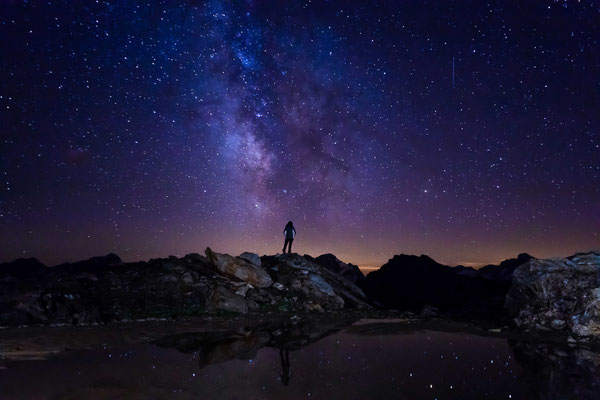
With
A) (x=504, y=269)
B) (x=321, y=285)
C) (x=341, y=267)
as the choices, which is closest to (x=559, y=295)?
(x=321, y=285)

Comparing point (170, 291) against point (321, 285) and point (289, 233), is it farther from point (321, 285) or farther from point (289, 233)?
point (289, 233)

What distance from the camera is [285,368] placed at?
6098 millimetres

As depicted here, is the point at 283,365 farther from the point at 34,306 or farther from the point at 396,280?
the point at 396,280

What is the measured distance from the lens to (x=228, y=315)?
1169 cm

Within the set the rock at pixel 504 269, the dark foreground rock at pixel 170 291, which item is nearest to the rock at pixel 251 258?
the dark foreground rock at pixel 170 291

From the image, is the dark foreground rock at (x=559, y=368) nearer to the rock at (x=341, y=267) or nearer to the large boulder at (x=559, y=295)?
the large boulder at (x=559, y=295)

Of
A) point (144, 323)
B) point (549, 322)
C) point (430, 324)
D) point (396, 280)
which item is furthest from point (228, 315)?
point (396, 280)

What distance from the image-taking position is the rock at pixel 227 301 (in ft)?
40.1

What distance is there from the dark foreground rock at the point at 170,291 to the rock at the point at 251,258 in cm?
6

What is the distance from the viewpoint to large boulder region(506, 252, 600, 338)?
30.5 feet

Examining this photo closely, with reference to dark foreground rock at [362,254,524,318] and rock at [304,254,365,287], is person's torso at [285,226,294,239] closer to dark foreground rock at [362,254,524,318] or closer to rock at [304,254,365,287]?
dark foreground rock at [362,254,524,318]

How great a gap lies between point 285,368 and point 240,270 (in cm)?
994

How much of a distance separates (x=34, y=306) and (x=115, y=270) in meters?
5.28

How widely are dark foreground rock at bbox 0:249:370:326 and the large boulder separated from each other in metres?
7.68
